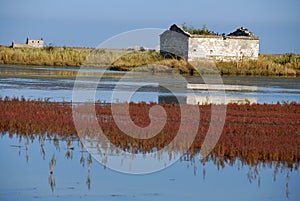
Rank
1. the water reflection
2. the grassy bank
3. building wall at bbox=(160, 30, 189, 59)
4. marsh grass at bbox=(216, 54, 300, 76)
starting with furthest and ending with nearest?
marsh grass at bbox=(216, 54, 300, 76) → building wall at bbox=(160, 30, 189, 59) → the grassy bank → the water reflection

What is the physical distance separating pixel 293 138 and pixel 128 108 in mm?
5947

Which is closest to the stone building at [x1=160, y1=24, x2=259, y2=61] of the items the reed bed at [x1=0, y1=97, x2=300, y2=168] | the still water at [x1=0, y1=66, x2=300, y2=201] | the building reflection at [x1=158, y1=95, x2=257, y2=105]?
the building reflection at [x1=158, y1=95, x2=257, y2=105]

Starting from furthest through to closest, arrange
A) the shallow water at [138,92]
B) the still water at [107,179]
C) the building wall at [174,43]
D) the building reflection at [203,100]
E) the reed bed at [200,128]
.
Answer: the building wall at [174,43] → the shallow water at [138,92] → the building reflection at [203,100] → the reed bed at [200,128] → the still water at [107,179]

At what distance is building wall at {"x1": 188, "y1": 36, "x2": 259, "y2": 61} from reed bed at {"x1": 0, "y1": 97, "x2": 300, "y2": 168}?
24846 millimetres

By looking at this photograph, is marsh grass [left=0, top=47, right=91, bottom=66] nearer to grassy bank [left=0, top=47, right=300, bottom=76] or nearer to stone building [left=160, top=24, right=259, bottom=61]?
grassy bank [left=0, top=47, right=300, bottom=76]

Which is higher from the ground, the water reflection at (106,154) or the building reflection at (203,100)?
the building reflection at (203,100)

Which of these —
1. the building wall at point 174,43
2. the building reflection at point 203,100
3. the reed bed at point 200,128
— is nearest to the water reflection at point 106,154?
the reed bed at point 200,128

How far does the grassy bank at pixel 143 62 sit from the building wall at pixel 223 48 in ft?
1.79

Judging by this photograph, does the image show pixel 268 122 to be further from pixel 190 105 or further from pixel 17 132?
pixel 17 132

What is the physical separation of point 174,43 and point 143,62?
100 inches

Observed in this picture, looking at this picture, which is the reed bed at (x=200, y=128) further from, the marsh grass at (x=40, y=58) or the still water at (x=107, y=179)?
the marsh grass at (x=40, y=58)

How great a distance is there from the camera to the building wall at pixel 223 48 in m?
45.7

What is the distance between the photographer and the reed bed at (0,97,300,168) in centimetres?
1334

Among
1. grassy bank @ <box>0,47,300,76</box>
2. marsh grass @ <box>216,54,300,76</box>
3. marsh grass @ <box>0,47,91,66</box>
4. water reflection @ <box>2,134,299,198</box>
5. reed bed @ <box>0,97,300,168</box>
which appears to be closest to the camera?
water reflection @ <box>2,134,299,198</box>
